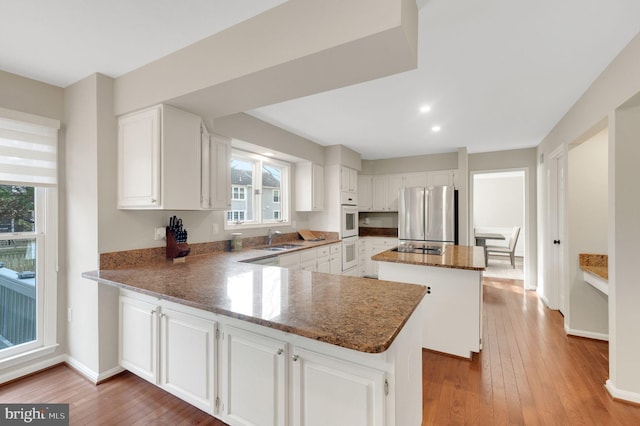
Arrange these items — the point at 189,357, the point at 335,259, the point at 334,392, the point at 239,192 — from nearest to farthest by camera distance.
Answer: the point at 334,392, the point at 189,357, the point at 239,192, the point at 335,259

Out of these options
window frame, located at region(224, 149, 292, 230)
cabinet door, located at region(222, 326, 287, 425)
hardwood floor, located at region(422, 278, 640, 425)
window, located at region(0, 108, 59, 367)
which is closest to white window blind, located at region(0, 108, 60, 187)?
window, located at region(0, 108, 59, 367)

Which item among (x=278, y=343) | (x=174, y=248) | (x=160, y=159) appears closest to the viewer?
(x=278, y=343)

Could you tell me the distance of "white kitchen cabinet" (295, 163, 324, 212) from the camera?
4473mm

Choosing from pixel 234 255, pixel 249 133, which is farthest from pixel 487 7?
pixel 234 255

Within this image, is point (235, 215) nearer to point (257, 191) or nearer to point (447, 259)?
point (257, 191)

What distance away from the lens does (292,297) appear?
1420 millimetres

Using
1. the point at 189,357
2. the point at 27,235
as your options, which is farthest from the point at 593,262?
the point at 27,235

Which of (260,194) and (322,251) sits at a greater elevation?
(260,194)

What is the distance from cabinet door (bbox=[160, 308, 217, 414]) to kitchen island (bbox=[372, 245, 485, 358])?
1.75 meters

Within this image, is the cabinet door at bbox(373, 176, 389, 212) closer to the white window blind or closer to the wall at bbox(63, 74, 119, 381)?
the wall at bbox(63, 74, 119, 381)

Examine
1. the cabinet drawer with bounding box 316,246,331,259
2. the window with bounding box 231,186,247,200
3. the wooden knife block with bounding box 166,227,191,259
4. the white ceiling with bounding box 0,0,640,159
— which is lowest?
the cabinet drawer with bounding box 316,246,331,259

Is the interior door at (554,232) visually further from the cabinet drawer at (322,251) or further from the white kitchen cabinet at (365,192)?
the cabinet drawer at (322,251)

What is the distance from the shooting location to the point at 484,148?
4.80 metres

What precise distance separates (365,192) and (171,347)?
Result: 4677 mm
